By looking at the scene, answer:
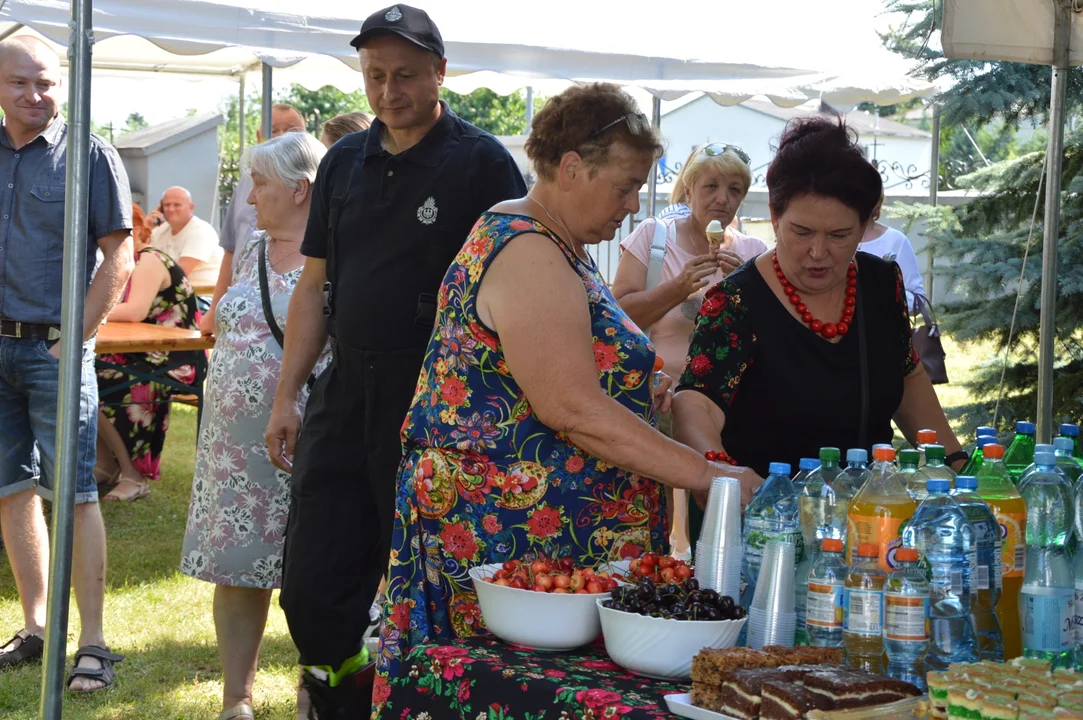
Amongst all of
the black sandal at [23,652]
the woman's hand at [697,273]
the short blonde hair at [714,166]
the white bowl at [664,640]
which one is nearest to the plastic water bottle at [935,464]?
the white bowl at [664,640]

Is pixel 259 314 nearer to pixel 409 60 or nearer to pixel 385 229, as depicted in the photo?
pixel 385 229

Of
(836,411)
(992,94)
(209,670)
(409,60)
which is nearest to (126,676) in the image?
(209,670)

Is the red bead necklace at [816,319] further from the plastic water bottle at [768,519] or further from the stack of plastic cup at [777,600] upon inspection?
the stack of plastic cup at [777,600]

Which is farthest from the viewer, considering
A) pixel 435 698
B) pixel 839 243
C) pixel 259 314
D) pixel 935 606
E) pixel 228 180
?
pixel 228 180

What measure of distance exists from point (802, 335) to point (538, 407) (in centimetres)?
75

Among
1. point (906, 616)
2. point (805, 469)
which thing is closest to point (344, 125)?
point (805, 469)

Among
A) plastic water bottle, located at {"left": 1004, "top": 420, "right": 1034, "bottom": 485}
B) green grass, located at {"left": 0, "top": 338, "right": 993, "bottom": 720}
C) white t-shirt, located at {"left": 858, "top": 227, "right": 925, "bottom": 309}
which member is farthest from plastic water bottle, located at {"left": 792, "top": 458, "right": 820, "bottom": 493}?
white t-shirt, located at {"left": 858, "top": 227, "right": 925, "bottom": 309}

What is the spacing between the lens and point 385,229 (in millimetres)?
2990

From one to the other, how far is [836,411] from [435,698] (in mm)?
1149

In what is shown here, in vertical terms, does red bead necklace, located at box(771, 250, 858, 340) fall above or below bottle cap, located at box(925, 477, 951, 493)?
above

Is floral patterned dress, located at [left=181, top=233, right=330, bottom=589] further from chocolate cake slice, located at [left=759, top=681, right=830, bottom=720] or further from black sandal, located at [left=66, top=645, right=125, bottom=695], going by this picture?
chocolate cake slice, located at [left=759, top=681, right=830, bottom=720]

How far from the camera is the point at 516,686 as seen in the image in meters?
1.80

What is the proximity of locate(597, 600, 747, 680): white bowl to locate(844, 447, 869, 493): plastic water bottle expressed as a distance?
14.2 inches

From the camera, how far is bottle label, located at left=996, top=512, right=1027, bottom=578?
188cm
